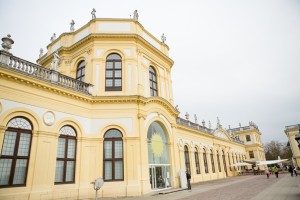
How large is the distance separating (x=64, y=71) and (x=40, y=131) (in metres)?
7.54

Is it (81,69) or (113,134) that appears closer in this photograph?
(113,134)

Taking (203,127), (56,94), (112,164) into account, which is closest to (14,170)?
(56,94)

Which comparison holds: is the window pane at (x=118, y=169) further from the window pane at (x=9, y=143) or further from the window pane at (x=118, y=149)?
the window pane at (x=9, y=143)

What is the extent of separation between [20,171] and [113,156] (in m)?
5.63

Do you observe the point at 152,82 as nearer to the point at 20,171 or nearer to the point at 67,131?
the point at 67,131

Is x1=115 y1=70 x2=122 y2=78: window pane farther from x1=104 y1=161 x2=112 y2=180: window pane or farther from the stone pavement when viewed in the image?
the stone pavement

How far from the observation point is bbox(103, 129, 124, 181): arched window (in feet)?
48.0

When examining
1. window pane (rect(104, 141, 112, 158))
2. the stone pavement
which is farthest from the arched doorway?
window pane (rect(104, 141, 112, 158))

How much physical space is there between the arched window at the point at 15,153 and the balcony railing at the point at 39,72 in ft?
8.99

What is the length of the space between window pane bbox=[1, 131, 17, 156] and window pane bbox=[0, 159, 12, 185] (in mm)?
388

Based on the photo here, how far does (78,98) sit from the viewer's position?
14.9 m

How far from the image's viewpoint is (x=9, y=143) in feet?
36.5

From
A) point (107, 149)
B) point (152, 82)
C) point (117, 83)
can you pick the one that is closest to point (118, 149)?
point (107, 149)

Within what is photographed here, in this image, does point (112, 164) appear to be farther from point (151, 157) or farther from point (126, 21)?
point (126, 21)
